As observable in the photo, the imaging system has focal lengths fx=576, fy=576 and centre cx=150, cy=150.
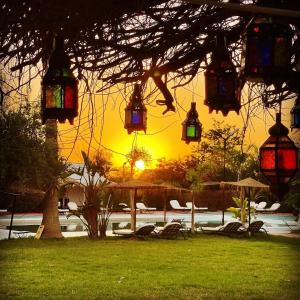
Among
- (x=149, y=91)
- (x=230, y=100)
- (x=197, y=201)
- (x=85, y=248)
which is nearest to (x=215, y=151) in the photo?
(x=197, y=201)

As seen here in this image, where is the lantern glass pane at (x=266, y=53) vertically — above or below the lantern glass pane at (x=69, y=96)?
above

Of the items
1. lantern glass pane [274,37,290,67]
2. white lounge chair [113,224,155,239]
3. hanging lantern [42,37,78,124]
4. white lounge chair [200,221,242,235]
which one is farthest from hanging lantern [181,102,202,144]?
white lounge chair [200,221,242,235]

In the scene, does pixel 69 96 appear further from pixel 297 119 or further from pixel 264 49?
pixel 297 119

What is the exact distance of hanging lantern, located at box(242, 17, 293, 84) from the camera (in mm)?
2538

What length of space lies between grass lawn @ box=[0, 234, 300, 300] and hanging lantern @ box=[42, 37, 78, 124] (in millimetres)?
7280

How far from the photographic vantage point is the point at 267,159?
3189 millimetres

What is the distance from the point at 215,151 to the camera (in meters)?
37.8

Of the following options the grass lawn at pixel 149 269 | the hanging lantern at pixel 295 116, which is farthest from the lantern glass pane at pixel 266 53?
the grass lawn at pixel 149 269

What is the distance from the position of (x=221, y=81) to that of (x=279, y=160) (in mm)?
533

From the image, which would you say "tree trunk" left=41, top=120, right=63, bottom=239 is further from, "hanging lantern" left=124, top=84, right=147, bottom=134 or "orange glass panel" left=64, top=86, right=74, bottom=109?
"orange glass panel" left=64, top=86, right=74, bottom=109

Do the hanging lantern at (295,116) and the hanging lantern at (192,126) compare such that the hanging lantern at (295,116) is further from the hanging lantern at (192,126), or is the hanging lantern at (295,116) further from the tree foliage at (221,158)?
the tree foliage at (221,158)

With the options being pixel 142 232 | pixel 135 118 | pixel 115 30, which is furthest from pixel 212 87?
pixel 142 232

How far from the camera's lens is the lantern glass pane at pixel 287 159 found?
3.13m

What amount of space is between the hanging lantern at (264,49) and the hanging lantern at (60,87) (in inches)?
37.0
